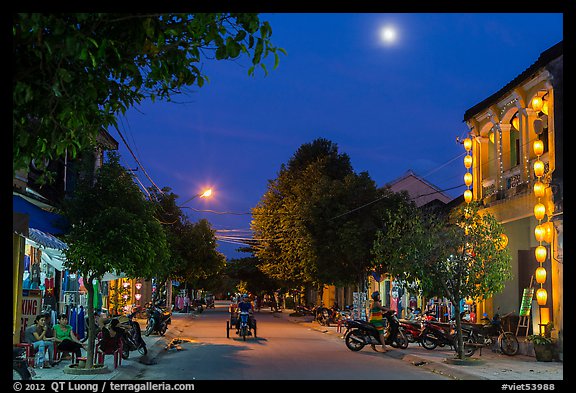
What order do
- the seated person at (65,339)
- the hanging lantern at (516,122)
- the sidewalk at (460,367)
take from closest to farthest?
the sidewalk at (460,367)
the seated person at (65,339)
the hanging lantern at (516,122)

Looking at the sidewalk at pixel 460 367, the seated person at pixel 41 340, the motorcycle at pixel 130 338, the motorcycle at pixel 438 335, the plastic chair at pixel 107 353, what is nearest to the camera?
the sidewalk at pixel 460 367

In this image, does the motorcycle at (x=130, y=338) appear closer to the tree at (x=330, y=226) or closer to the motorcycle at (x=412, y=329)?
the motorcycle at (x=412, y=329)

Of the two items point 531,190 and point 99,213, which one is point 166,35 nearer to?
point 99,213

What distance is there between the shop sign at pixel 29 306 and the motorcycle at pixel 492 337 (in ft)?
37.7

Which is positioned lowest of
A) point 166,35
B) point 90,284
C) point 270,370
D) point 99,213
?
point 270,370

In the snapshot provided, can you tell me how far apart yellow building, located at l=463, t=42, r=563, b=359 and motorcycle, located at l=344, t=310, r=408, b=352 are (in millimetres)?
4190

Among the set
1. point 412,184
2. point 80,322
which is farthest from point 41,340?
point 412,184

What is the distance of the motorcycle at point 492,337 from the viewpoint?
66.9 ft

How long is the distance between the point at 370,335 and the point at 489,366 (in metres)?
5.41

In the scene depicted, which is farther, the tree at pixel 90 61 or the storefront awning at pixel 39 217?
the storefront awning at pixel 39 217

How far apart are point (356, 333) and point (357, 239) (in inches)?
442

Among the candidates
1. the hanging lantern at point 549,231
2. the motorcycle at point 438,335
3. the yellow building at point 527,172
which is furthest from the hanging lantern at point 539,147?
the motorcycle at point 438,335
